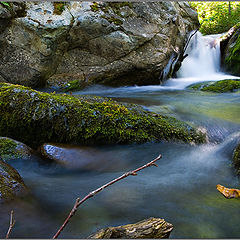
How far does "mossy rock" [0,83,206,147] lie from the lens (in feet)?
11.1

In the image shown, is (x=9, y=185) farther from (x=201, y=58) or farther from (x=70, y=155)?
(x=201, y=58)

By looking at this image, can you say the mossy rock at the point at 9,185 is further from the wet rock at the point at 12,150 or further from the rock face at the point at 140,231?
the rock face at the point at 140,231

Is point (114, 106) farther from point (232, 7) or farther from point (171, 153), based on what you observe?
point (232, 7)

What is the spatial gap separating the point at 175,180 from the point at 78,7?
581cm

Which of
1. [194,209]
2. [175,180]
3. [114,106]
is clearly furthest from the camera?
[114,106]

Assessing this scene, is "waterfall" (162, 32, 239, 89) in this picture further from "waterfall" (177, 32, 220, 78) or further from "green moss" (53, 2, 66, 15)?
"green moss" (53, 2, 66, 15)

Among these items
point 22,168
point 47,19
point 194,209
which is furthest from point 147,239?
point 47,19

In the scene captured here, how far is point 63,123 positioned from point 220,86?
6.13 meters

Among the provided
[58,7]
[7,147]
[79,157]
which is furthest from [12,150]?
[58,7]

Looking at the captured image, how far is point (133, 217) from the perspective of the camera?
194cm

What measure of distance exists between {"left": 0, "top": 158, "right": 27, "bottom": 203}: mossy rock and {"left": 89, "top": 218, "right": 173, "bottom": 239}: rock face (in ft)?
3.51

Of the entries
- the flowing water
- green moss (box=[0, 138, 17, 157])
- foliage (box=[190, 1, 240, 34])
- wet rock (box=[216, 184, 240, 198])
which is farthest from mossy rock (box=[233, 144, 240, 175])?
foliage (box=[190, 1, 240, 34])

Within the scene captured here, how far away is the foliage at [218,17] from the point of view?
649 inches

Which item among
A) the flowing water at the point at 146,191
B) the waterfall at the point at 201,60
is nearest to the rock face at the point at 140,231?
the flowing water at the point at 146,191
